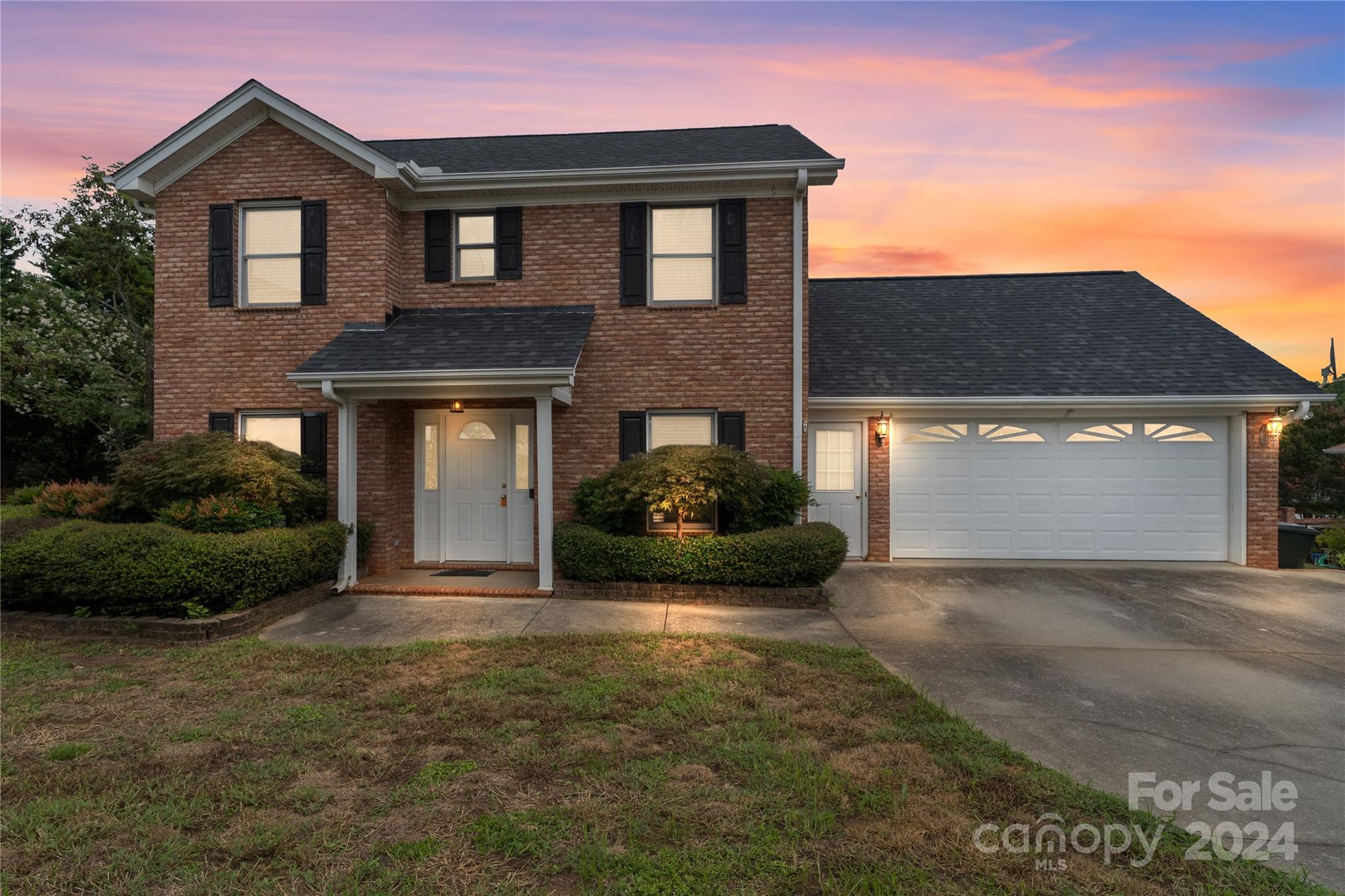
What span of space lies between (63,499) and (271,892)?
347 inches

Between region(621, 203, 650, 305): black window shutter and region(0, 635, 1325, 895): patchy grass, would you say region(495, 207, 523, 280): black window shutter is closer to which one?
region(621, 203, 650, 305): black window shutter

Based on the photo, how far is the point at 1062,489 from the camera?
423 inches

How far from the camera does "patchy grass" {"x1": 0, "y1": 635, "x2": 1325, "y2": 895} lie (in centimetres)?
273

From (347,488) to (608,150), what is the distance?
7213 millimetres

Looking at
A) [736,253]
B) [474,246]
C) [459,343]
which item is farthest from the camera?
[474,246]

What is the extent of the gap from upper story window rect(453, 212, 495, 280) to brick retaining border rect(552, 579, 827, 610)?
5307 mm

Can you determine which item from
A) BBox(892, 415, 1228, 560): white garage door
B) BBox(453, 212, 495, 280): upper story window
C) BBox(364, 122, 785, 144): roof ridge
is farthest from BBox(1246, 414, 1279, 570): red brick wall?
BBox(453, 212, 495, 280): upper story window

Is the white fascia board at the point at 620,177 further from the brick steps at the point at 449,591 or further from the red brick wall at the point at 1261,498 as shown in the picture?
the red brick wall at the point at 1261,498

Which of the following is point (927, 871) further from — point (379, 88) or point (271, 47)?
point (379, 88)

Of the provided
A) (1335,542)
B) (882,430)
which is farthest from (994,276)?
(1335,542)

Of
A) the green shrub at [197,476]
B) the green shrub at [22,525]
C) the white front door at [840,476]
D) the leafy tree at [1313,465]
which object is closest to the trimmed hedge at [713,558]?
the white front door at [840,476]

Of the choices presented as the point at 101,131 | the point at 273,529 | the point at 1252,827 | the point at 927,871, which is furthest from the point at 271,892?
the point at 101,131

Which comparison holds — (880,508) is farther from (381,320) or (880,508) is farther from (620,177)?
(381,320)

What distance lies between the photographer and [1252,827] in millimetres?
3148
